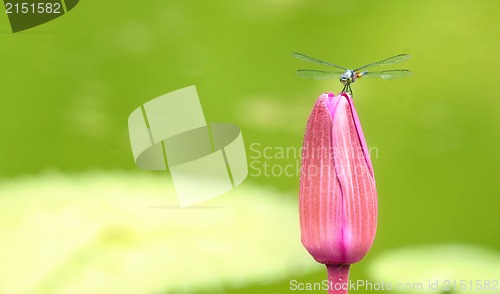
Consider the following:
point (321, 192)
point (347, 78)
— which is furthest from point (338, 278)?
point (347, 78)

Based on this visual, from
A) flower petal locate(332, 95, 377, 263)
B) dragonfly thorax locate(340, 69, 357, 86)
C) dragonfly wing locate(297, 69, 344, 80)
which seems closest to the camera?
flower petal locate(332, 95, 377, 263)

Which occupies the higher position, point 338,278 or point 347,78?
point 347,78

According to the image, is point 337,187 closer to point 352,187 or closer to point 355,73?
point 352,187

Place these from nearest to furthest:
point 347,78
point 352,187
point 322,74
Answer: point 352,187 < point 347,78 < point 322,74

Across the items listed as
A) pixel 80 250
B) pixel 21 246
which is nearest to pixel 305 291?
pixel 80 250

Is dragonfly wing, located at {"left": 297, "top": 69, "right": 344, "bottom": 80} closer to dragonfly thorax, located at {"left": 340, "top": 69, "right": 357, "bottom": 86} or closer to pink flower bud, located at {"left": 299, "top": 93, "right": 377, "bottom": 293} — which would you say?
dragonfly thorax, located at {"left": 340, "top": 69, "right": 357, "bottom": 86}

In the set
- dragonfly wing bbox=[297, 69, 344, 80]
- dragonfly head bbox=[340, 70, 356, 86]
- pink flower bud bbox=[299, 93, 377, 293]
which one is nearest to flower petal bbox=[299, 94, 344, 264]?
pink flower bud bbox=[299, 93, 377, 293]

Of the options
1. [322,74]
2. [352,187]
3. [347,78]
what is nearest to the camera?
[352,187]
